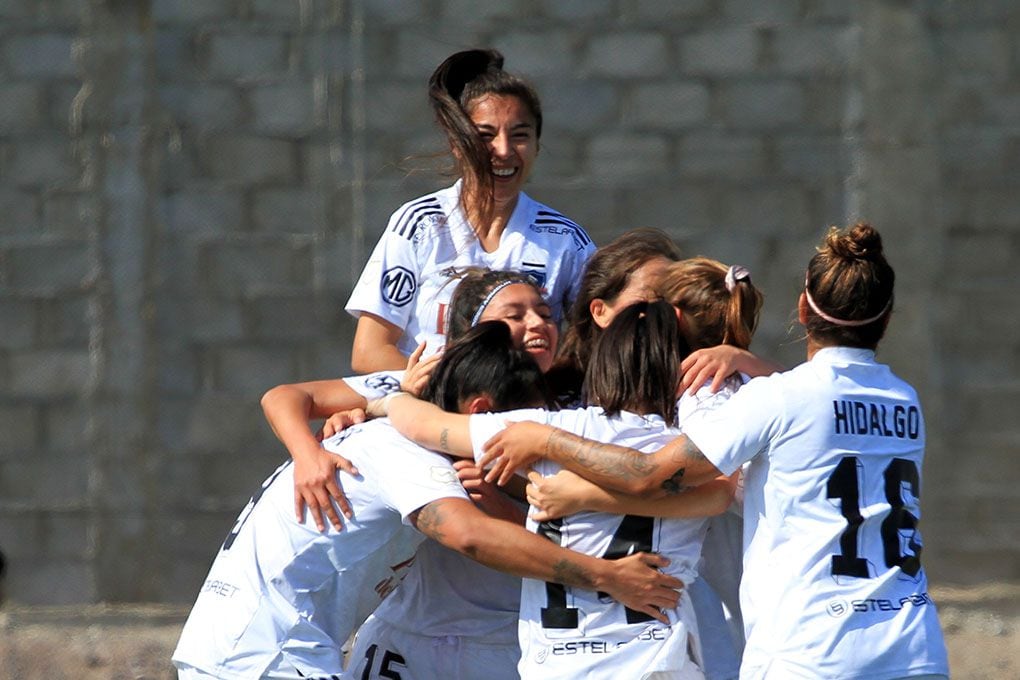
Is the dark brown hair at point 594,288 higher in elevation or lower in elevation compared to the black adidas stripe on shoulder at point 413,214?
lower

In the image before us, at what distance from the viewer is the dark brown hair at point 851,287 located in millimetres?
3102

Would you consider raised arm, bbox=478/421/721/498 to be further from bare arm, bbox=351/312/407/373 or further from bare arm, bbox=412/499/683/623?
bare arm, bbox=351/312/407/373

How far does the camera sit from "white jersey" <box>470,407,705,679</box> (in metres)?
3.12

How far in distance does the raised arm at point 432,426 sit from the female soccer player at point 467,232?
0.65 metres

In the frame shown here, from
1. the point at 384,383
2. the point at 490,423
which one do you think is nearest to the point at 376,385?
the point at 384,383

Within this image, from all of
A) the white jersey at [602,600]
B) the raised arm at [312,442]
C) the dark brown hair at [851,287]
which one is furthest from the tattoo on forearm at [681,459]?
the raised arm at [312,442]

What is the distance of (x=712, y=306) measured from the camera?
3.48 meters

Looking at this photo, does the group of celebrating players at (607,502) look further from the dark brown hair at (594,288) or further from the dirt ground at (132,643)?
the dirt ground at (132,643)

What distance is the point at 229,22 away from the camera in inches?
286

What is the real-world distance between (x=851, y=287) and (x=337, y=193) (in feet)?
14.6

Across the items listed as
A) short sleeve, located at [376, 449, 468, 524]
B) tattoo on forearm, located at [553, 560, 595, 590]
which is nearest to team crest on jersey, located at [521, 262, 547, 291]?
short sleeve, located at [376, 449, 468, 524]

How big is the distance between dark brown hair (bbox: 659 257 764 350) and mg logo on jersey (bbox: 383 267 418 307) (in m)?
0.86

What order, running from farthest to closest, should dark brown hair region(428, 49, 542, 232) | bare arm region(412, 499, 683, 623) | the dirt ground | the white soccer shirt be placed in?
the dirt ground
dark brown hair region(428, 49, 542, 232)
the white soccer shirt
bare arm region(412, 499, 683, 623)

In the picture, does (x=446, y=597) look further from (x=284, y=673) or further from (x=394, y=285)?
(x=394, y=285)
